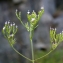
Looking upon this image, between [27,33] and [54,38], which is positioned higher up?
[54,38]

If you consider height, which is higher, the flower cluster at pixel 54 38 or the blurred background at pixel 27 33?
the flower cluster at pixel 54 38

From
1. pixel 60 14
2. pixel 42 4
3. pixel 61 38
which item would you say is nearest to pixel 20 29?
pixel 42 4

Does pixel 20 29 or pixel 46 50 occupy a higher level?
pixel 20 29

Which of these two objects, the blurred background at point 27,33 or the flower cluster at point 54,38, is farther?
the blurred background at point 27,33

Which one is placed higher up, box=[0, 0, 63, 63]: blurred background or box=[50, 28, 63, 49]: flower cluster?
box=[50, 28, 63, 49]: flower cluster

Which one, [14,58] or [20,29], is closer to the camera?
[14,58]

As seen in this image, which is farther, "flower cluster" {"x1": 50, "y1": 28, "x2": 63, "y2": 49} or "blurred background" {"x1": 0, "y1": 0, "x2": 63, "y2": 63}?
"blurred background" {"x1": 0, "y1": 0, "x2": 63, "y2": 63}

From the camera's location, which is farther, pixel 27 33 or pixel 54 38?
pixel 27 33

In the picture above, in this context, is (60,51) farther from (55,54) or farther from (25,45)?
(25,45)
